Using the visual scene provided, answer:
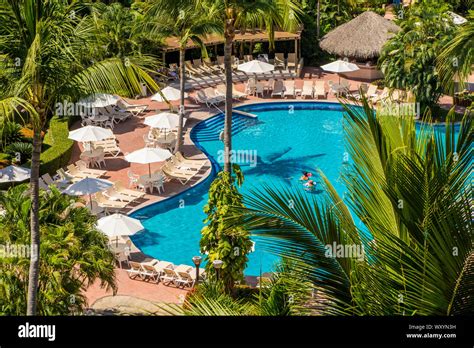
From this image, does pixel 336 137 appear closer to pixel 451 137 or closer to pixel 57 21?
pixel 57 21

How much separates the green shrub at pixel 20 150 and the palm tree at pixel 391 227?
1977 centimetres

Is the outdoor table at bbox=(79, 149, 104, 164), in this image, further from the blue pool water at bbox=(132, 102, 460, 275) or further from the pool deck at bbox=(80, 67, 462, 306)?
the blue pool water at bbox=(132, 102, 460, 275)

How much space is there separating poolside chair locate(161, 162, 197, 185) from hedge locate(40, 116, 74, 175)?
3.55 metres

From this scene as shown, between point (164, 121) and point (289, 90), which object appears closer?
point (164, 121)

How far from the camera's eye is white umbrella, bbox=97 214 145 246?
60.1 feet

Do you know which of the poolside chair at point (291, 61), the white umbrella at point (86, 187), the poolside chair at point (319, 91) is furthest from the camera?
→ the poolside chair at point (291, 61)

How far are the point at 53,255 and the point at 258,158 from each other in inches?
Result: 597

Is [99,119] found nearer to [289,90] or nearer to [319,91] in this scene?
[289,90]

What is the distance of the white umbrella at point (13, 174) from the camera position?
20.9 meters

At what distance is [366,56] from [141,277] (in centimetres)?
2130

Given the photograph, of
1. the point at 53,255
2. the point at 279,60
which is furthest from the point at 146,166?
the point at 279,60

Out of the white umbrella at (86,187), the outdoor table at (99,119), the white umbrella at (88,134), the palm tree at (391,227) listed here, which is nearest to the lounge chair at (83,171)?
the white umbrella at (88,134)

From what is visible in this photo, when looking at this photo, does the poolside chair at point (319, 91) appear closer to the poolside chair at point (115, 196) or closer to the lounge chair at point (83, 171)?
the lounge chair at point (83, 171)

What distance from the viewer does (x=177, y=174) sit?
80.2ft
